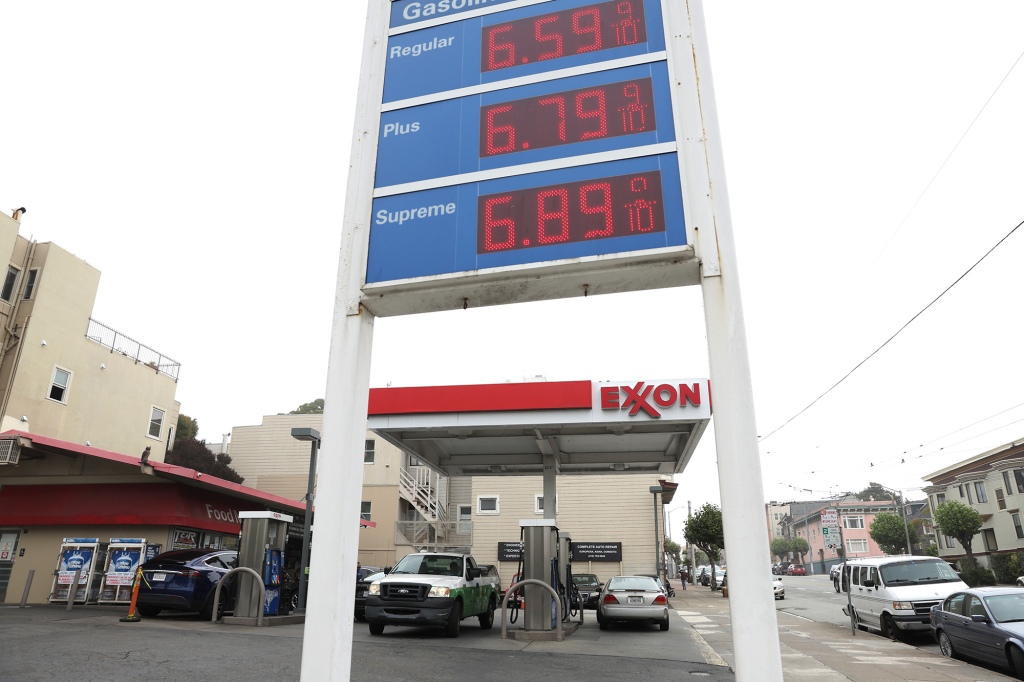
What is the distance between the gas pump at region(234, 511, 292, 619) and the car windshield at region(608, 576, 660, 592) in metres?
8.40

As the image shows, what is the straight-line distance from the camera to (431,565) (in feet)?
47.7

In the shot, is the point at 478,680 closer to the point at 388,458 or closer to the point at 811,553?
the point at 388,458

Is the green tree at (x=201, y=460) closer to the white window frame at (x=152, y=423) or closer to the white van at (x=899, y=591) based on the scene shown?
the white window frame at (x=152, y=423)

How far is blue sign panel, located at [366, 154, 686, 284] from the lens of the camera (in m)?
5.29

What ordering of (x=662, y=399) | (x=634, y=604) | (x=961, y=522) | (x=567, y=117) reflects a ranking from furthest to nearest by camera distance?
(x=961, y=522) → (x=634, y=604) → (x=662, y=399) → (x=567, y=117)

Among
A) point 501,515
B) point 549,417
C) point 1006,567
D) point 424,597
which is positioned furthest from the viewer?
point 1006,567

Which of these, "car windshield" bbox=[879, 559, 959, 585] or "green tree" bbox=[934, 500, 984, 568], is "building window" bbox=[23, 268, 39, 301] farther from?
"green tree" bbox=[934, 500, 984, 568]

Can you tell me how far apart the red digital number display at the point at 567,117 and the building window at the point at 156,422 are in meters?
28.5

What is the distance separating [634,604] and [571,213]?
13849 millimetres

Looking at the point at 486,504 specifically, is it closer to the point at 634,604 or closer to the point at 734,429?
the point at 634,604

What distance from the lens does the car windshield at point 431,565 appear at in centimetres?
1435

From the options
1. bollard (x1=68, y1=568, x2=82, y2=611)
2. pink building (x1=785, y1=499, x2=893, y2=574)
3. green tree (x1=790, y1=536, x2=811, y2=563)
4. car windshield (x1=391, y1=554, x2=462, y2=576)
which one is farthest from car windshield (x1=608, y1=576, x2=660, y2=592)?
green tree (x1=790, y1=536, x2=811, y2=563)

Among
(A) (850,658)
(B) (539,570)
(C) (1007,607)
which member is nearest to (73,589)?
(B) (539,570)

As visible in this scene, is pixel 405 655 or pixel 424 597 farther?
pixel 424 597
